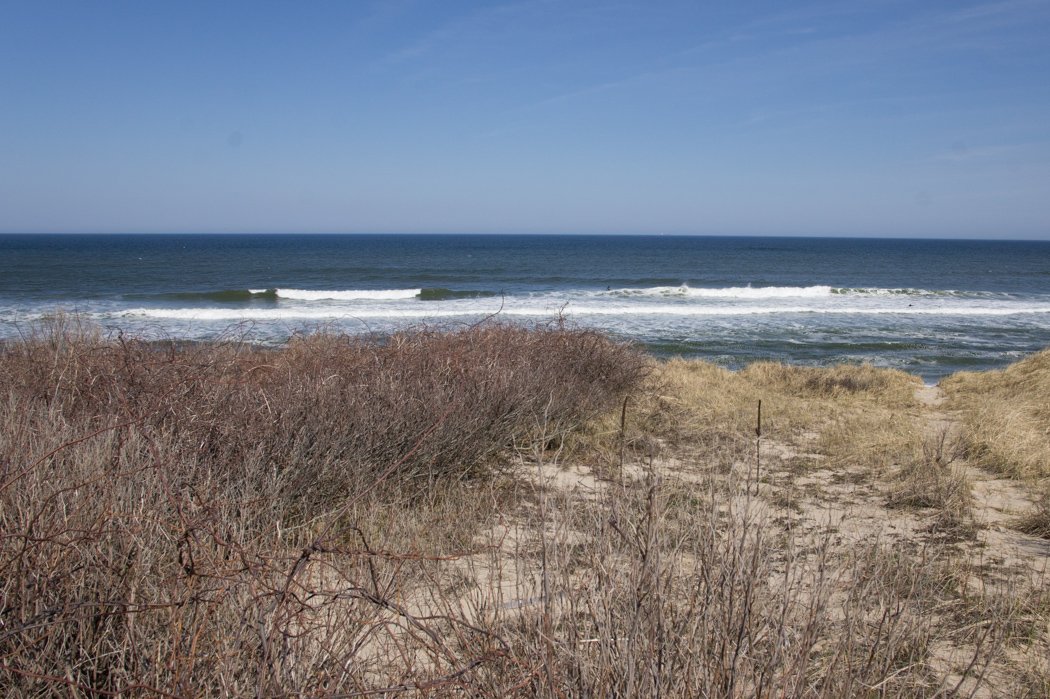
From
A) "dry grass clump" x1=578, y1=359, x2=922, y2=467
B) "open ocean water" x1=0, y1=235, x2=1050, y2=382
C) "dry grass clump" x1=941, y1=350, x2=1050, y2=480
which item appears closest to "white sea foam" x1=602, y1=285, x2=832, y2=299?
"open ocean water" x1=0, y1=235, x2=1050, y2=382

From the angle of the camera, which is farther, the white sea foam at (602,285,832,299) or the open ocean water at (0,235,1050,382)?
the white sea foam at (602,285,832,299)

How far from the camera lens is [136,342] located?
5941 mm

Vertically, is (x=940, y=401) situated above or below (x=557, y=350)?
below

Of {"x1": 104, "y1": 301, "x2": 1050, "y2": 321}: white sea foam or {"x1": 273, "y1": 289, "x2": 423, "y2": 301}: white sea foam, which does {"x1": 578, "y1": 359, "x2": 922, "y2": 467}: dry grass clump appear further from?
{"x1": 273, "y1": 289, "x2": 423, "y2": 301}: white sea foam

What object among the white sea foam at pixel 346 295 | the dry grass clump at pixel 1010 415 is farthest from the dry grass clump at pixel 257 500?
the white sea foam at pixel 346 295

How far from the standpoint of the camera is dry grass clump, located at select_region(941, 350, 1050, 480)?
6.11 metres

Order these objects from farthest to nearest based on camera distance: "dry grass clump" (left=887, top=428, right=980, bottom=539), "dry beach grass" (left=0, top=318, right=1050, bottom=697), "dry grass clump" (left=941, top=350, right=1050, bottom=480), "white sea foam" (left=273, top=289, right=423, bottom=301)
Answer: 1. "white sea foam" (left=273, top=289, right=423, bottom=301)
2. "dry grass clump" (left=941, top=350, right=1050, bottom=480)
3. "dry grass clump" (left=887, top=428, right=980, bottom=539)
4. "dry beach grass" (left=0, top=318, right=1050, bottom=697)

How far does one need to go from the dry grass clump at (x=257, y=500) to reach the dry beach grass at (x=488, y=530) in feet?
0.08

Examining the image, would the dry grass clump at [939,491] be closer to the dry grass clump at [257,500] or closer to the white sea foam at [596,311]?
the dry grass clump at [257,500]

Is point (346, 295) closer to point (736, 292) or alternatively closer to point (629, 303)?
point (629, 303)

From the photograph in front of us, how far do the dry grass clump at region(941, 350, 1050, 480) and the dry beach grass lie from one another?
0.06 meters

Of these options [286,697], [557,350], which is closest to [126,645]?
[286,697]

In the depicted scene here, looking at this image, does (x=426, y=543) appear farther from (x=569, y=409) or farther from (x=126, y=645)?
(x=569, y=409)

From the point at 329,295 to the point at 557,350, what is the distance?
25879 millimetres
